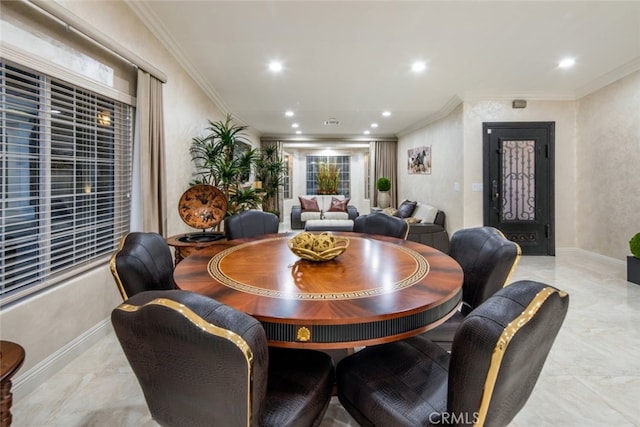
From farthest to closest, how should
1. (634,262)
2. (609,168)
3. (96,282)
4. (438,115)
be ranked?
(438,115), (609,168), (634,262), (96,282)

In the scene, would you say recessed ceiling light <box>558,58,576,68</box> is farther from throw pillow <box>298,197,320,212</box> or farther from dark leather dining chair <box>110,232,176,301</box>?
throw pillow <box>298,197,320,212</box>

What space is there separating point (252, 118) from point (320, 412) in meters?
6.31

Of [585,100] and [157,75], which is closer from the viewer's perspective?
[157,75]

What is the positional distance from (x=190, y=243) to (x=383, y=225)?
1.72m

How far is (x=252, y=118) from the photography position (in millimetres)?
6559

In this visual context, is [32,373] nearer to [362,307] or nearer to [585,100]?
[362,307]

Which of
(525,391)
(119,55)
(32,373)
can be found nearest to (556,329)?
(525,391)

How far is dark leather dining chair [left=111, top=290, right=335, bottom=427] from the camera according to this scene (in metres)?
0.71

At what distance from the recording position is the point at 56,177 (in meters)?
1.98

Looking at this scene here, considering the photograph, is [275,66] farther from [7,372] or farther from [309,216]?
[309,216]

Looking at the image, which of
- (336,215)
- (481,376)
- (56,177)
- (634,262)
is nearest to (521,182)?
(634,262)

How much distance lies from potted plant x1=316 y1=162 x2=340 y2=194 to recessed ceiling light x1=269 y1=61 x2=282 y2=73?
18.8 ft

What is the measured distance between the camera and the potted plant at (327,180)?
938 centimetres

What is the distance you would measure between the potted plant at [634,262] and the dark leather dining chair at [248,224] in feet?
13.1
